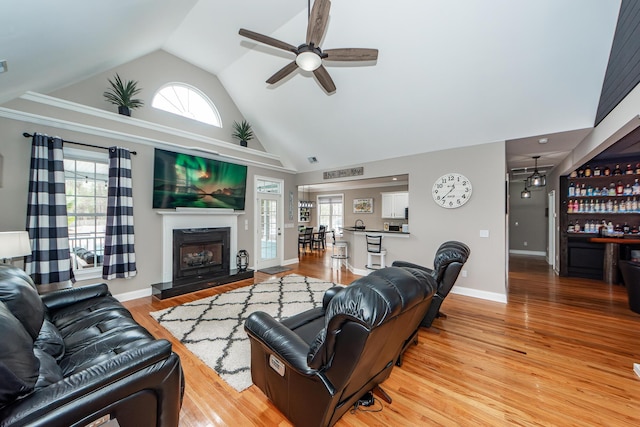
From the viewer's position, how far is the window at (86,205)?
372 centimetres

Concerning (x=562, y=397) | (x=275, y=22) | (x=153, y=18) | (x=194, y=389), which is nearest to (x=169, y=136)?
(x=153, y=18)

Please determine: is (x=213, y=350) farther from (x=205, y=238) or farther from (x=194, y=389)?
(x=205, y=238)

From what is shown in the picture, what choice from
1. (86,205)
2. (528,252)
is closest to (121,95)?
(86,205)

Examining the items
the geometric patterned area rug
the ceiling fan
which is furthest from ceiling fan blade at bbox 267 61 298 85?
the geometric patterned area rug

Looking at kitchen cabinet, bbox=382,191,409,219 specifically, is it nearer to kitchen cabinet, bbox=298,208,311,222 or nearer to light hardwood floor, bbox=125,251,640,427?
kitchen cabinet, bbox=298,208,311,222

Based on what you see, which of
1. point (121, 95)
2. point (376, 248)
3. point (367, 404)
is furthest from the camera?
Result: point (376, 248)

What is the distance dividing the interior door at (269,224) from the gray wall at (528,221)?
814cm

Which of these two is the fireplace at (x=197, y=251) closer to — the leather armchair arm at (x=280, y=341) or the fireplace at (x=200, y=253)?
the fireplace at (x=200, y=253)

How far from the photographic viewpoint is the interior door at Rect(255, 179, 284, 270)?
628 cm

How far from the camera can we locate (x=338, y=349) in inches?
51.8

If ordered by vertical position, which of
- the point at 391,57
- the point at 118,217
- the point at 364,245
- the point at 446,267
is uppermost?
the point at 391,57

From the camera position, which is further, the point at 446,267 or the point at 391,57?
the point at 391,57

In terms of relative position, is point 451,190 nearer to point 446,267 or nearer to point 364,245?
point 364,245

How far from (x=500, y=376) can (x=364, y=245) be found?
11.9 feet
